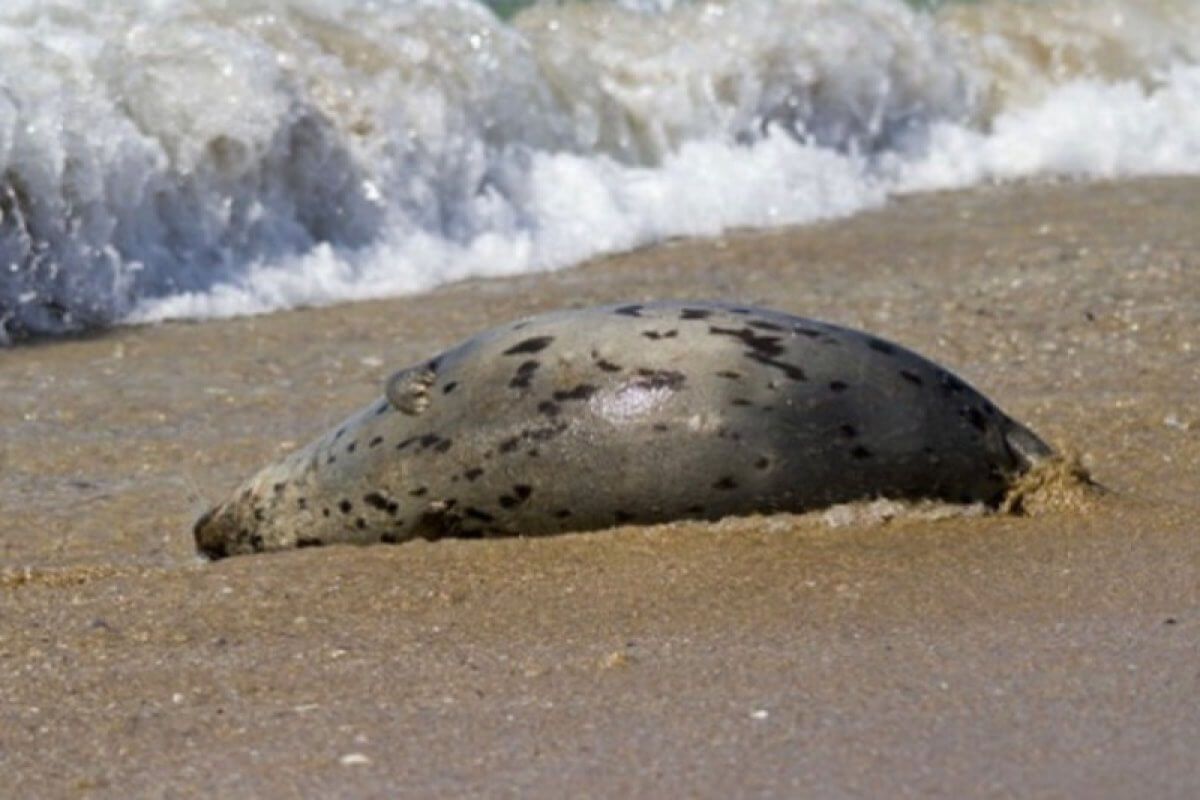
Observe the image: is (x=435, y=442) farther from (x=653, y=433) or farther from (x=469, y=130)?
(x=469, y=130)

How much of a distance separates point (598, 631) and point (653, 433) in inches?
27.7

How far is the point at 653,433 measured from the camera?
498 cm

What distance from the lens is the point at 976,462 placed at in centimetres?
512

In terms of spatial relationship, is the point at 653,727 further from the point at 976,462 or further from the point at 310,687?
the point at 976,462

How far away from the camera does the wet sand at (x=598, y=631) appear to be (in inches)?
141

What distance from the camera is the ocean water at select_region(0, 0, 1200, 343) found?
867 cm

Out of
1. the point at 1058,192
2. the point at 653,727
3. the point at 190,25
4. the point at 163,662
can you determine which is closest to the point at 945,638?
the point at 653,727

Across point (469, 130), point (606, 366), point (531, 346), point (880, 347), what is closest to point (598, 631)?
point (606, 366)

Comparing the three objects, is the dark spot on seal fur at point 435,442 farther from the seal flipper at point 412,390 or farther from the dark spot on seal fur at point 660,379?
the dark spot on seal fur at point 660,379

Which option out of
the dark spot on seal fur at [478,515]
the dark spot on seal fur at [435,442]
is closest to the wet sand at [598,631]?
the dark spot on seal fur at [478,515]

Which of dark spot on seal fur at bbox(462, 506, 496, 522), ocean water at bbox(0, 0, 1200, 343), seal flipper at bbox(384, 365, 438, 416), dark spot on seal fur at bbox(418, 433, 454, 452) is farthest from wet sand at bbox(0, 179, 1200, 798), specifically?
ocean water at bbox(0, 0, 1200, 343)

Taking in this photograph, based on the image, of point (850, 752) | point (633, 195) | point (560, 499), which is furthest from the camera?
point (633, 195)

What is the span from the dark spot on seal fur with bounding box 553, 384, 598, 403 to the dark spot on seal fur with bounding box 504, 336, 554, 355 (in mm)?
137

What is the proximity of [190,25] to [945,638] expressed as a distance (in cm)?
602
